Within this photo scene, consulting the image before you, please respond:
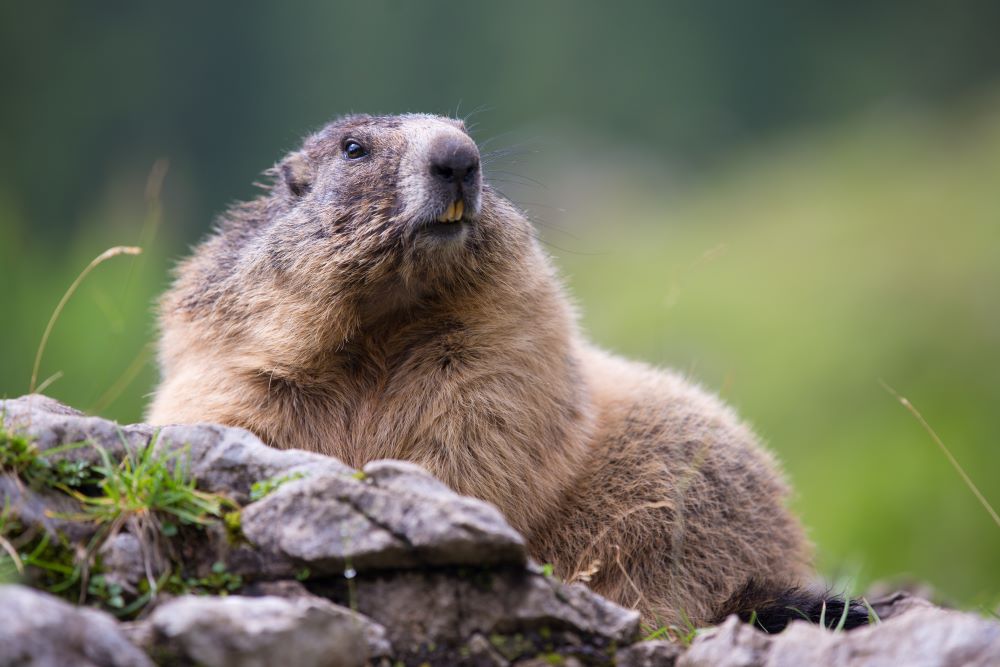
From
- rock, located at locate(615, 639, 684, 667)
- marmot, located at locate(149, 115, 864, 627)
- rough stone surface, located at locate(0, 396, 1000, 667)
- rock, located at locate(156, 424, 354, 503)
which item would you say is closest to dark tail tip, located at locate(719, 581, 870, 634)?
marmot, located at locate(149, 115, 864, 627)

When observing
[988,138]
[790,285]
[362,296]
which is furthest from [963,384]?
[362,296]

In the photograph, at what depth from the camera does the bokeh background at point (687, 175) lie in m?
12.5

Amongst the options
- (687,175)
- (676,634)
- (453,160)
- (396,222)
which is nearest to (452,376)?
(396,222)

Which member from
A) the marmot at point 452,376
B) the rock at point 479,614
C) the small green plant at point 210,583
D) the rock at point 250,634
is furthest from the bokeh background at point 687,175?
the rock at point 250,634

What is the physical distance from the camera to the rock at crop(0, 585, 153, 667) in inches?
92.6

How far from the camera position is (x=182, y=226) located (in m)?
19.4

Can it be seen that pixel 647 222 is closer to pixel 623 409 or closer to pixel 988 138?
pixel 988 138

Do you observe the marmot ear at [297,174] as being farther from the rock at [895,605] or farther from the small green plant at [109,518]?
the rock at [895,605]

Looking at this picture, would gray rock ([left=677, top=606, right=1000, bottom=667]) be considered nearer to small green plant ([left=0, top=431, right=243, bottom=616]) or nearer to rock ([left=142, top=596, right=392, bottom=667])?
rock ([left=142, top=596, right=392, bottom=667])

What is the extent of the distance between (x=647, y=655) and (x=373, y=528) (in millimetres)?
995

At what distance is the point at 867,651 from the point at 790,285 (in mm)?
13868

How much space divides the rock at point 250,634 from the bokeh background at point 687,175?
21.4ft

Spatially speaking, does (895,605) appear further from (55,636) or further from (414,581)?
(55,636)

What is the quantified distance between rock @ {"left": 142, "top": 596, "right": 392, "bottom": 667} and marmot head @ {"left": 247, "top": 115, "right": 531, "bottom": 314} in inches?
85.3
